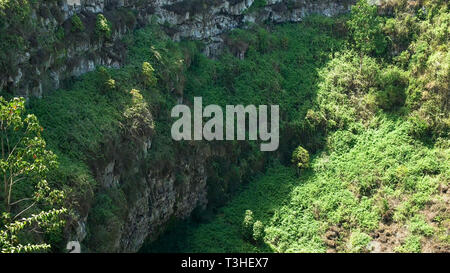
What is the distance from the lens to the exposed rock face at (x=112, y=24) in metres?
23.7

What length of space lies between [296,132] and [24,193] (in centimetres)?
2093

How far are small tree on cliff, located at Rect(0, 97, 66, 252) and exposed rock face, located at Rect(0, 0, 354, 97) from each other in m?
4.86

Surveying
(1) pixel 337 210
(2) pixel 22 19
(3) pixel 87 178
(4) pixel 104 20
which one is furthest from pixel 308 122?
(2) pixel 22 19

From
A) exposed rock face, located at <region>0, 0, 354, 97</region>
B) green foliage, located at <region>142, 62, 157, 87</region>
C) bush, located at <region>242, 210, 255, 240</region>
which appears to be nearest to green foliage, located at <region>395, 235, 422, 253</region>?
bush, located at <region>242, 210, 255, 240</region>

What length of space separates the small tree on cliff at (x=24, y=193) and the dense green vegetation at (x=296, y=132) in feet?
4.75

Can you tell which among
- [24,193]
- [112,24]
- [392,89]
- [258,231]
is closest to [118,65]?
[112,24]

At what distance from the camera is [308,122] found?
34656 mm

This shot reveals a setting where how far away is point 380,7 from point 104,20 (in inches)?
964

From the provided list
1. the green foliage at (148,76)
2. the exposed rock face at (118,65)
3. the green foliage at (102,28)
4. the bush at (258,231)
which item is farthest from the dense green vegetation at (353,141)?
the green foliage at (102,28)

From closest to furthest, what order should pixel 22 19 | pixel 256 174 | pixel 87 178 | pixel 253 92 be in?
pixel 87 178, pixel 22 19, pixel 256 174, pixel 253 92

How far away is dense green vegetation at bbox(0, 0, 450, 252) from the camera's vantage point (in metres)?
24.2

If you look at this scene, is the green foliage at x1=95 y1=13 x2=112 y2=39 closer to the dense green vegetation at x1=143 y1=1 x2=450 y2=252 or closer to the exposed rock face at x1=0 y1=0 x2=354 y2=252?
the exposed rock face at x1=0 y1=0 x2=354 y2=252

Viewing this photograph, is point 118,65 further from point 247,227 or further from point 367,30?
point 367,30

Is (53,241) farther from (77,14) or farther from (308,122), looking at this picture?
(308,122)
